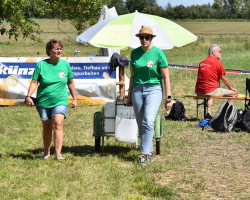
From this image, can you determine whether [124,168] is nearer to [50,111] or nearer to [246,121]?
[50,111]

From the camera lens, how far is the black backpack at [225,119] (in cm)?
1063

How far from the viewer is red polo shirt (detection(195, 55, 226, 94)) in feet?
38.4

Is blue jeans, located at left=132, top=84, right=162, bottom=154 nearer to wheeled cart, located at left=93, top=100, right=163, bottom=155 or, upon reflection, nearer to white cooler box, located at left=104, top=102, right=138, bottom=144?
white cooler box, located at left=104, top=102, right=138, bottom=144

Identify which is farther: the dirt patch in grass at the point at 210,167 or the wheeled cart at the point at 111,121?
the wheeled cart at the point at 111,121

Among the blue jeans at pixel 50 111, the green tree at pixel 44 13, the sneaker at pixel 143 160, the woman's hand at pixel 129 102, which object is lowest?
the sneaker at pixel 143 160

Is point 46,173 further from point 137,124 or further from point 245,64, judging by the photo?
point 245,64

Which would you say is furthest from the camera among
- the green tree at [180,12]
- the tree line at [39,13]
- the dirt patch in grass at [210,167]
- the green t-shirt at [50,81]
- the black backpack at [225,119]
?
the green tree at [180,12]

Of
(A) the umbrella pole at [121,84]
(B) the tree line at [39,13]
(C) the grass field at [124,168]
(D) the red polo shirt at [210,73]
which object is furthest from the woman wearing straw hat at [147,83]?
(B) the tree line at [39,13]

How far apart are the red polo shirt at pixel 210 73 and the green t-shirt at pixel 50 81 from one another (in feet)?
16.2

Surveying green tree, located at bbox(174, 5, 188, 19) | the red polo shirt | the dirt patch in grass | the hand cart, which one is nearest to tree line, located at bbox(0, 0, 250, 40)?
the red polo shirt

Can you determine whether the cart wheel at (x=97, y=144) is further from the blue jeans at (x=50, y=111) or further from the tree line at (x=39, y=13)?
the tree line at (x=39, y=13)

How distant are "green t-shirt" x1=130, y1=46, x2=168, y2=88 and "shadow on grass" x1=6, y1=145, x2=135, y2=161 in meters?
1.33

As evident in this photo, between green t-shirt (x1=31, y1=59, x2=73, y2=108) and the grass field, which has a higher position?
green t-shirt (x1=31, y1=59, x2=73, y2=108)

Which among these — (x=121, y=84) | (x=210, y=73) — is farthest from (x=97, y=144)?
(x=121, y=84)
